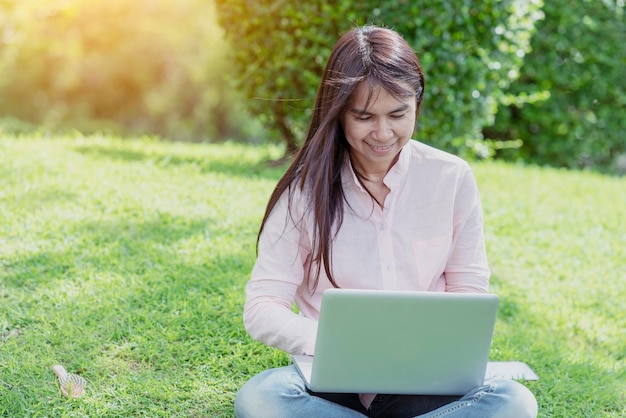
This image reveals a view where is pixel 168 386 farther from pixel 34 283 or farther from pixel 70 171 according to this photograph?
pixel 70 171

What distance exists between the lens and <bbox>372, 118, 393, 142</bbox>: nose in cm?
244

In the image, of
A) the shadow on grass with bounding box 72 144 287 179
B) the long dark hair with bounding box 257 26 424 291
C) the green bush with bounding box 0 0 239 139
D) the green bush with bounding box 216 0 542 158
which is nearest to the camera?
the long dark hair with bounding box 257 26 424 291

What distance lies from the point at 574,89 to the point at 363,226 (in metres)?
5.53

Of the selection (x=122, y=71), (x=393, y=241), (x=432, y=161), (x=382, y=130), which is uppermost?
(x=382, y=130)

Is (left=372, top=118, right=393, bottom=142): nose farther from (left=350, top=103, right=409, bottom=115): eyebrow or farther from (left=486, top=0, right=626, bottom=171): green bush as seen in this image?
(left=486, top=0, right=626, bottom=171): green bush

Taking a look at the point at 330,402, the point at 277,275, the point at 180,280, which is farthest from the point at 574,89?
the point at 330,402

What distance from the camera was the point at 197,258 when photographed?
3.94 m

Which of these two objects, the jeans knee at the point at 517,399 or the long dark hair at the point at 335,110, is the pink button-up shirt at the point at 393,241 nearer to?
the long dark hair at the point at 335,110

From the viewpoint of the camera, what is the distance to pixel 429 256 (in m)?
2.61

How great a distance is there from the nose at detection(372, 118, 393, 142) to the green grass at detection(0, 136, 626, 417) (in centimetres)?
105

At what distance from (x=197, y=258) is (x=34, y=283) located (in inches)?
28.9

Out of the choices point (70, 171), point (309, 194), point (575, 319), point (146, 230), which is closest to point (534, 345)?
point (575, 319)

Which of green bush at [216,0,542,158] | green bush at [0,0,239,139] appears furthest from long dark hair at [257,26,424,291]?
green bush at [0,0,239,139]

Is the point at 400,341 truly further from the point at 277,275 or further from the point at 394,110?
the point at 394,110
